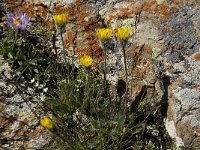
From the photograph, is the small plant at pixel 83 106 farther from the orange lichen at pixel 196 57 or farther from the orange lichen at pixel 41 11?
the orange lichen at pixel 196 57

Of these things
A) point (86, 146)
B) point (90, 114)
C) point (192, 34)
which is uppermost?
point (192, 34)

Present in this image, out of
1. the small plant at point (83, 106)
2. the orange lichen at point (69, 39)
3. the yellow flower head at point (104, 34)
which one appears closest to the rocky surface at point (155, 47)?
the orange lichen at point (69, 39)

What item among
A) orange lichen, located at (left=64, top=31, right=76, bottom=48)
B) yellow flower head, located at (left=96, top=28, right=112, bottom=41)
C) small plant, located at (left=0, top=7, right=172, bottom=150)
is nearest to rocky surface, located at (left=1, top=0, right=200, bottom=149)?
orange lichen, located at (left=64, top=31, right=76, bottom=48)

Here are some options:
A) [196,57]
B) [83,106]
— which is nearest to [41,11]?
[83,106]

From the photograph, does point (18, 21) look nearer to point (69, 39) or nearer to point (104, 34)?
point (69, 39)

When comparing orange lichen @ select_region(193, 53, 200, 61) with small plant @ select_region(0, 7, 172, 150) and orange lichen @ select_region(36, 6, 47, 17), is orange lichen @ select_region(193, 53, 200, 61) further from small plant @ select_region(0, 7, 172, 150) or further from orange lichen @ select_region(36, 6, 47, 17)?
orange lichen @ select_region(36, 6, 47, 17)

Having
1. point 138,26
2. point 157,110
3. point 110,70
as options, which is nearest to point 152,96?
point 157,110

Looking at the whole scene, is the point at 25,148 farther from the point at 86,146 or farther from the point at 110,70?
the point at 110,70

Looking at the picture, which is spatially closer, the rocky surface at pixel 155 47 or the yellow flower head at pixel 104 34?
the yellow flower head at pixel 104 34
